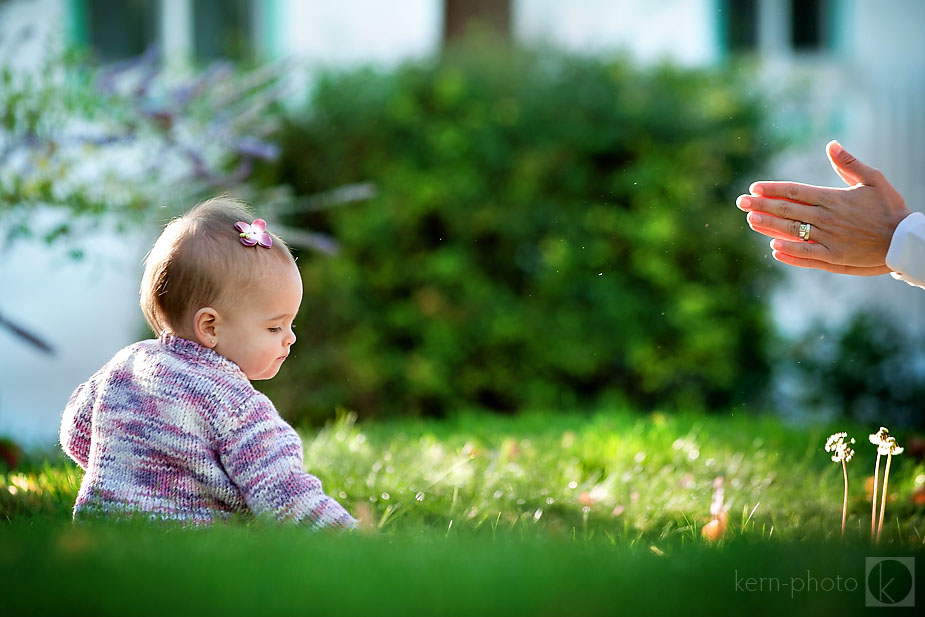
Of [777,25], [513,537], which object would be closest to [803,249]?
[513,537]

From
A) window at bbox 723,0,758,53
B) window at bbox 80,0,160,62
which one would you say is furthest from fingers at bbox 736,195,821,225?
window at bbox 723,0,758,53

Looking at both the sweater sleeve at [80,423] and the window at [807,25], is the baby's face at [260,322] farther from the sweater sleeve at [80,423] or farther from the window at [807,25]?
the window at [807,25]

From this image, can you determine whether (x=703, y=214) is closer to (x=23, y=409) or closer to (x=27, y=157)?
(x=27, y=157)

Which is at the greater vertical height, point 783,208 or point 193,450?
point 783,208

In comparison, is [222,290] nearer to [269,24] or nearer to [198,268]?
[198,268]

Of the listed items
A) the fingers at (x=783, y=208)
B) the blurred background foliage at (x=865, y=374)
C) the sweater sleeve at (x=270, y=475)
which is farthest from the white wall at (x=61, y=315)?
the fingers at (x=783, y=208)

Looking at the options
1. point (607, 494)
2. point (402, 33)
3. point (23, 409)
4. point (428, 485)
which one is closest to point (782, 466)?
point (607, 494)

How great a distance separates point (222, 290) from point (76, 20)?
6.72 meters

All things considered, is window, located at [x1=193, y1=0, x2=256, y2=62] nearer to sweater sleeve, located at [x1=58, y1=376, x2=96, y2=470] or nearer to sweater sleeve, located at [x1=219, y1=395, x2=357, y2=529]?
sweater sleeve, located at [x1=58, y1=376, x2=96, y2=470]

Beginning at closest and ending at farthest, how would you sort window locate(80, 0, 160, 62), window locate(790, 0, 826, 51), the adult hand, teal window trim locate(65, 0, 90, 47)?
the adult hand < teal window trim locate(65, 0, 90, 47) < window locate(80, 0, 160, 62) < window locate(790, 0, 826, 51)

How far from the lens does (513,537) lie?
7.55ft

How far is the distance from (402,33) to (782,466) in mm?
6600

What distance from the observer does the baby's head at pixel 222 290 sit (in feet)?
7.64

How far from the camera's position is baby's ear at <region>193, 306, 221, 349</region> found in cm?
233
